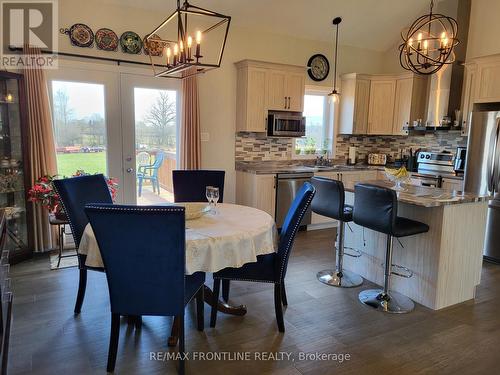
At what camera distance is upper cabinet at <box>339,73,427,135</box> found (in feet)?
18.5

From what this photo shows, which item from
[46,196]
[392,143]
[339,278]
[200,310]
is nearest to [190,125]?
[46,196]

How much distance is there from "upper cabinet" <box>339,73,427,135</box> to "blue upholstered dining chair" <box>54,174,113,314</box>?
4.21 m

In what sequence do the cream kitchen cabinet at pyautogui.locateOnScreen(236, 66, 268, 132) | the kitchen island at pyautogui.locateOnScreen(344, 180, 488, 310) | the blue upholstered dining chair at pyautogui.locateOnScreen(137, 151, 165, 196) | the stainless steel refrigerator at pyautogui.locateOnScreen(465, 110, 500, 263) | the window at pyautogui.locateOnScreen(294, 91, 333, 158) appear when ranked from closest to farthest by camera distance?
the kitchen island at pyautogui.locateOnScreen(344, 180, 488, 310), the stainless steel refrigerator at pyautogui.locateOnScreen(465, 110, 500, 263), the blue upholstered dining chair at pyautogui.locateOnScreen(137, 151, 165, 196), the cream kitchen cabinet at pyautogui.locateOnScreen(236, 66, 268, 132), the window at pyautogui.locateOnScreen(294, 91, 333, 158)

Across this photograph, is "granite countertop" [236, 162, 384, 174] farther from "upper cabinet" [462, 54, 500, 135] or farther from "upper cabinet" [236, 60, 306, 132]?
"upper cabinet" [462, 54, 500, 135]

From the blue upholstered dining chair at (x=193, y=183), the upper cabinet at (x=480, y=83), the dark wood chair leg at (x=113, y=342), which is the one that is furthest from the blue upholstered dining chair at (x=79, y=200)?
the upper cabinet at (x=480, y=83)

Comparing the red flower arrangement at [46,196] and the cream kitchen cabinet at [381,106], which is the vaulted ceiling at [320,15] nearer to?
the cream kitchen cabinet at [381,106]

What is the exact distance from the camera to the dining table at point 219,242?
2.17m

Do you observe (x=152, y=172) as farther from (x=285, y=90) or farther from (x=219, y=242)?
(x=219, y=242)

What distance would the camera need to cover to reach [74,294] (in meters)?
3.17

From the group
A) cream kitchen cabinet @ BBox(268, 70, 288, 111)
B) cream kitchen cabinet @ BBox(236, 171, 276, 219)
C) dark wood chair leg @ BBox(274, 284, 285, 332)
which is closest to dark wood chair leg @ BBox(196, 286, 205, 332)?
dark wood chair leg @ BBox(274, 284, 285, 332)

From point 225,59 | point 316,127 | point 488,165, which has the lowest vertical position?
point 488,165

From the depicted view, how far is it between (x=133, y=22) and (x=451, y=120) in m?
4.40

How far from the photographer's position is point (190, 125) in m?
4.68

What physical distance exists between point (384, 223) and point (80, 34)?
3.74 m
